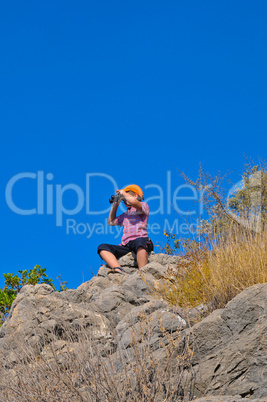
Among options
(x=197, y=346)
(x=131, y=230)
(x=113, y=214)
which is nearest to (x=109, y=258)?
(x=131, y=230)

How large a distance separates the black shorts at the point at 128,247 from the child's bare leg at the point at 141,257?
0.13 m

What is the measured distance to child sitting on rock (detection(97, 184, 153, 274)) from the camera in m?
8.79

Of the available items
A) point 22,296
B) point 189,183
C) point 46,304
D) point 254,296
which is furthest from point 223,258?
point 189,183

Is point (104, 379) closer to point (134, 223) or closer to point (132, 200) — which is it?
point (132, 200)

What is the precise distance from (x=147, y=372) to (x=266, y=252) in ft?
8.87

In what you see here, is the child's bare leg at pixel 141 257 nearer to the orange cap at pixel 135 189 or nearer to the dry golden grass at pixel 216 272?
the orange cap at pixel 135 189

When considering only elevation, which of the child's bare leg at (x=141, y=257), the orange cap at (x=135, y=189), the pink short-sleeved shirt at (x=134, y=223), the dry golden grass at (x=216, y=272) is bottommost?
the dry golden grass at (x=216, y=272)

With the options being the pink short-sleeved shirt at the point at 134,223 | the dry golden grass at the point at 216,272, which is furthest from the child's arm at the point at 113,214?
the dry golden grass at the point at 216,272

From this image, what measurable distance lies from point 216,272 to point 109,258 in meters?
3.37

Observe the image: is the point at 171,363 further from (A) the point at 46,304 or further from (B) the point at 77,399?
(A) the point at 46,304

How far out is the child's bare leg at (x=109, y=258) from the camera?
872cm

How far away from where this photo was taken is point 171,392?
3.96 m

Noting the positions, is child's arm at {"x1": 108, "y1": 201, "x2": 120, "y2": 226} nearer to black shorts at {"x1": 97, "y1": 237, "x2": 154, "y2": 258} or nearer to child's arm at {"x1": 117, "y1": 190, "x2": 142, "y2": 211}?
child's arm at {"x1": 117, "y1": 190, "x2": 142, "y2": 211}

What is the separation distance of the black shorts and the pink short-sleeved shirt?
0.47 feet
